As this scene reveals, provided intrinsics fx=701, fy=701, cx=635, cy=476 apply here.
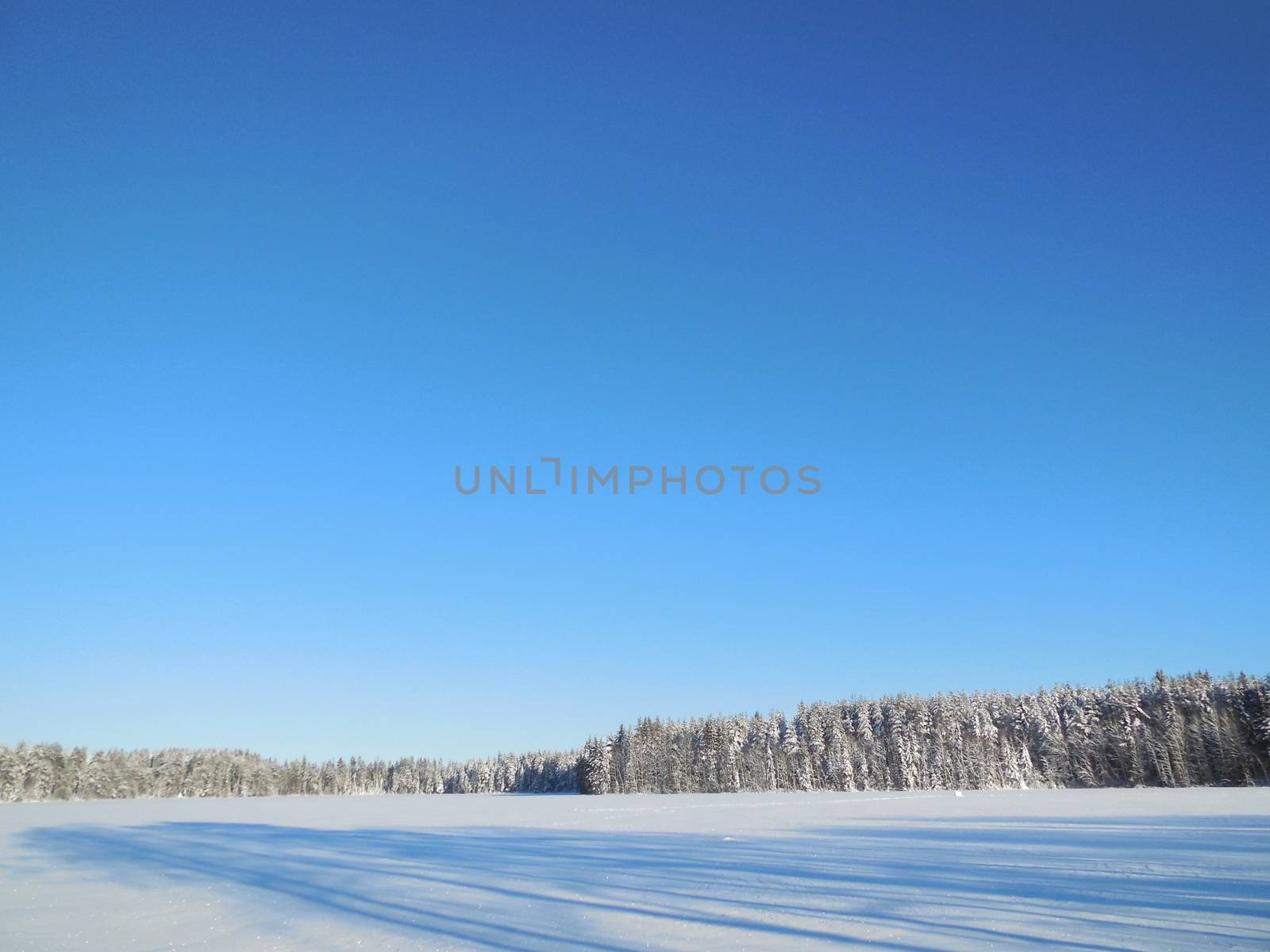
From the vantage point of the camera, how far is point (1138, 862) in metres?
17.9

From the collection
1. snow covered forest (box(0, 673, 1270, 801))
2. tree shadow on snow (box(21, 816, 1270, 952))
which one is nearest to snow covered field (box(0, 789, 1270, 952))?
tree shadow on snow (box(21, 816, 1270, 952))

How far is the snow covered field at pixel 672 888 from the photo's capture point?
11711mm

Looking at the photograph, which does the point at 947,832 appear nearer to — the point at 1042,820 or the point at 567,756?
the point at 1042,820

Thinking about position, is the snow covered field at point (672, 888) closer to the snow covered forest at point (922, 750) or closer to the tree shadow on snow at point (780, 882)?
the tree shadow on snow at point (780, 882)

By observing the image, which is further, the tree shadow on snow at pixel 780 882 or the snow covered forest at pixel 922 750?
the snow covered forest at pixel 922 750

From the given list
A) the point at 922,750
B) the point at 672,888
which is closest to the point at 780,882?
the point at 672,888

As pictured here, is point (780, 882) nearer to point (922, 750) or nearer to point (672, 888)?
point (672, 888)

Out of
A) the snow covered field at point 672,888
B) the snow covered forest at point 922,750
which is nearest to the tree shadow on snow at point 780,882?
Answer: the snow covered field at point 672,888

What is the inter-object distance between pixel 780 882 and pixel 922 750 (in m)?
85.7

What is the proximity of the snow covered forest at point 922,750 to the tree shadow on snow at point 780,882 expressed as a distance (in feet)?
184

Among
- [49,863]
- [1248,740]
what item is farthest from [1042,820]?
[1248,740]

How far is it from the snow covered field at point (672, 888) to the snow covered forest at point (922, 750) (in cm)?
5354

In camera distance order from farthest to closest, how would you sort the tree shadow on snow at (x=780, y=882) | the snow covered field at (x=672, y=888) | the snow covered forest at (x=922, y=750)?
the snow covered forest at (x=922, y=750)
the snow covered field at (x=672, y=888)
the tree shadow on snow at (x=780, y=882)

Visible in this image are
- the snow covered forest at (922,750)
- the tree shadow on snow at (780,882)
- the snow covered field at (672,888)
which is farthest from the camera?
Answer: the snow covered forest at (922,750)
